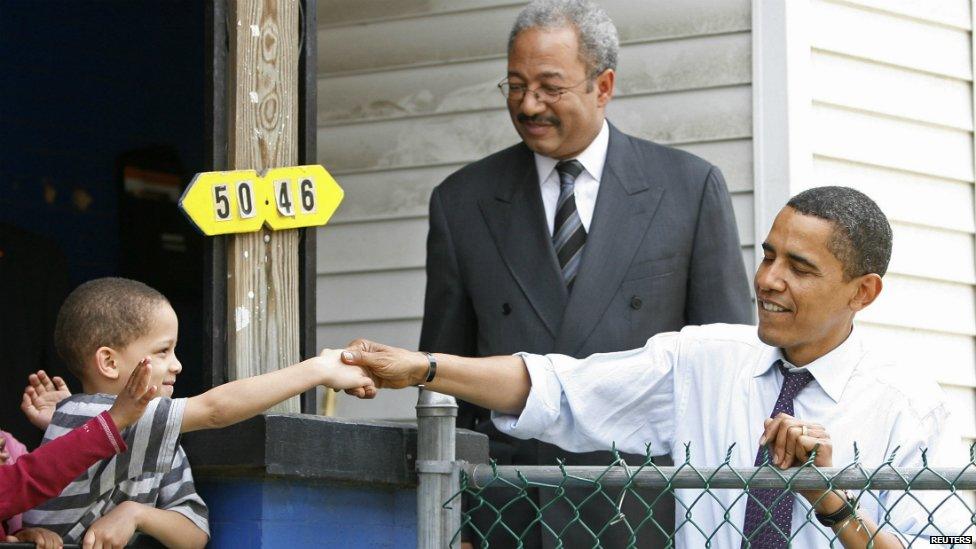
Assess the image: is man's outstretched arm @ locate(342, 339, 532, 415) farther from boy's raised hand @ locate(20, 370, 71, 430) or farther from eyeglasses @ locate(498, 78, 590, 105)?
eyeglasses @ locate(498, 78, 590, 105)

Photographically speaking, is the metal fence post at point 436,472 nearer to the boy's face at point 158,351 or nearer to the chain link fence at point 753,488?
the chain link fence at point 753,488

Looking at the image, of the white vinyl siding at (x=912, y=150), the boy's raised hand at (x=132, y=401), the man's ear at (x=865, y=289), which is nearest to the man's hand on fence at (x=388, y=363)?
the boy's raised hand at (x=132, y=401)

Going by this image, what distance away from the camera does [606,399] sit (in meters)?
3.72

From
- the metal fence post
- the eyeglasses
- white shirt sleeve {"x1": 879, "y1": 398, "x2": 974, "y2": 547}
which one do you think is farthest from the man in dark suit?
the metal fence post

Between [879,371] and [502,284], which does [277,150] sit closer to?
[502,284]

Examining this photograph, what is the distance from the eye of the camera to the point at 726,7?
5.34 m

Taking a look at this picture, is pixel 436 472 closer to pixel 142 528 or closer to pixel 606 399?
pixel 142 528

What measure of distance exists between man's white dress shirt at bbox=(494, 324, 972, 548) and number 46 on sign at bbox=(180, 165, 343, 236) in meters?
0.63

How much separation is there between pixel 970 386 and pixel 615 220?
185 cm

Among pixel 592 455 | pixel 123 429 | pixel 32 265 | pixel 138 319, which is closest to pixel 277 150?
pixel 138 319

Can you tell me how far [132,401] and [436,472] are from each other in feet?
1.96

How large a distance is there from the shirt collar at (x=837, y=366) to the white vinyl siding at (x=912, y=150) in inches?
71.0

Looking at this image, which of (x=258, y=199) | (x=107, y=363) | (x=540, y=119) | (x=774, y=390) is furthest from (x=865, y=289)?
(x=107, y=363)

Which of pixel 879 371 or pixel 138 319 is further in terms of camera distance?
pixel 879 371
